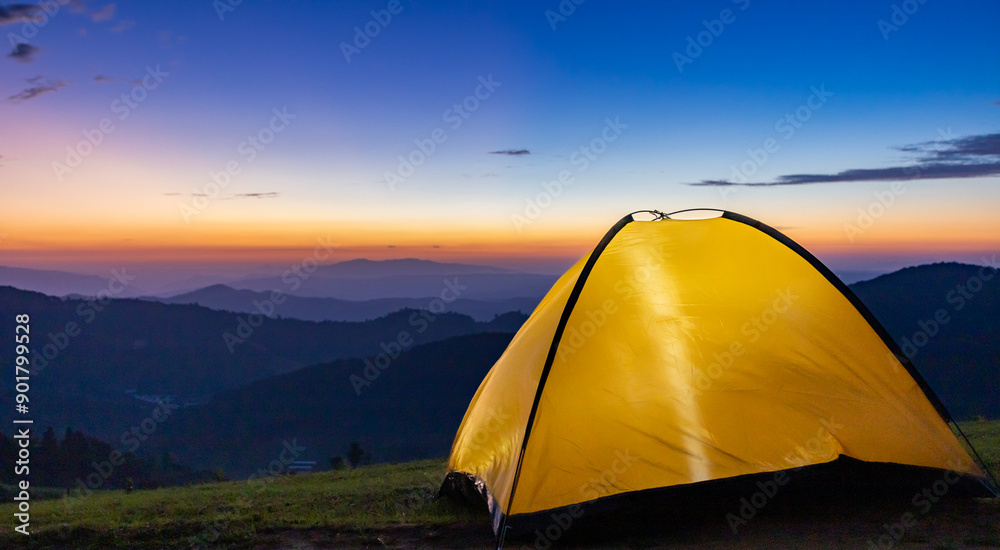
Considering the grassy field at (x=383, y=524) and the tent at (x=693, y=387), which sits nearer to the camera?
the grassy field at (x=383, y=524)

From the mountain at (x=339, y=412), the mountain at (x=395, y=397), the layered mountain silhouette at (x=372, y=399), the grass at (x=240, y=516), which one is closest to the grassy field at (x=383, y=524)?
the grass at (x=240, y=516)

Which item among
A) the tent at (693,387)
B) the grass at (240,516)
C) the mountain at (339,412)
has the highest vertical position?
the tent at (693,387)

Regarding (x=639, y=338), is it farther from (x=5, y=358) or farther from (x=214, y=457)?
(x=5, y=358)

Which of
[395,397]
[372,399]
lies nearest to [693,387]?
[395,397]

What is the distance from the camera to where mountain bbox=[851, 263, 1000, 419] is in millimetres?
74375

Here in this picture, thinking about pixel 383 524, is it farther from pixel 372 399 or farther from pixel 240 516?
pixel 372 399

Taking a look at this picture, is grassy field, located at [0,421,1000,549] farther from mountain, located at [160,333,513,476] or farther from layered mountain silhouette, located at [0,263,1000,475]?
mountain, located at [160,333,513,476]

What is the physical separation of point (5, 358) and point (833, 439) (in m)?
225

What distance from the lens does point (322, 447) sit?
132625mm

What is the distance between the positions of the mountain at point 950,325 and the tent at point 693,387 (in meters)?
60.6

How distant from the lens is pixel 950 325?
103 m

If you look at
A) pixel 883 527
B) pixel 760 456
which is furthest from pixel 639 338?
pixel 883 527

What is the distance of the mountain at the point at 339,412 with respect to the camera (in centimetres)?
13125

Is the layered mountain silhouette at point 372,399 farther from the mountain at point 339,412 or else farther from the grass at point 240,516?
the grass at point 240,516
